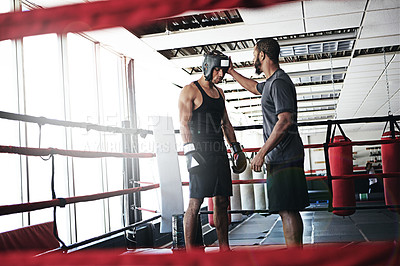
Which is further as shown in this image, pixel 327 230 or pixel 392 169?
pixel 327 230

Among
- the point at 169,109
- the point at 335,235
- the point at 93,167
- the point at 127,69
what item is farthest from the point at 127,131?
the point at 169,109

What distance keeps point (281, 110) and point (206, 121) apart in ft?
1.79

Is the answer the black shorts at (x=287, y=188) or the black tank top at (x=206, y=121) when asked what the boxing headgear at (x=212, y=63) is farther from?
the black shorts at (x=287, y=188)

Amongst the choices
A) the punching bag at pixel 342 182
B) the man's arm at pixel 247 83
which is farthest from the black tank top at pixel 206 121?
the punching bag at pixel 342 182

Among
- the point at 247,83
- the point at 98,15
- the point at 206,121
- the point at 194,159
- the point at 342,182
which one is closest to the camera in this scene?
the point at 98,15

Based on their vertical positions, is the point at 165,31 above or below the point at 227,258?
above

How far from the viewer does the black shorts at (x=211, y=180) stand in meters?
2.33

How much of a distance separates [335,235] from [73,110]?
128 inches

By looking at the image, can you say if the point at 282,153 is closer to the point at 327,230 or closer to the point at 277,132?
the point at 277,132

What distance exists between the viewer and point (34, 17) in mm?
632

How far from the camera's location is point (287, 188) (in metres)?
2.08

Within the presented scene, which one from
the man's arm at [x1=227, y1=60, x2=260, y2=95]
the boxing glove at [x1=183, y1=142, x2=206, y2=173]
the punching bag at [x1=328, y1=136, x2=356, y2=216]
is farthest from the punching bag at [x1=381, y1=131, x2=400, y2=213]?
the boxing glove at [x1=183, y1=142, x2=206, y2=173]

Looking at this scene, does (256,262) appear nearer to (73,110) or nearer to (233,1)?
(233,1)

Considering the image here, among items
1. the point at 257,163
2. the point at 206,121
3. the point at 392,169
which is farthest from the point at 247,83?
the point at 392,169
